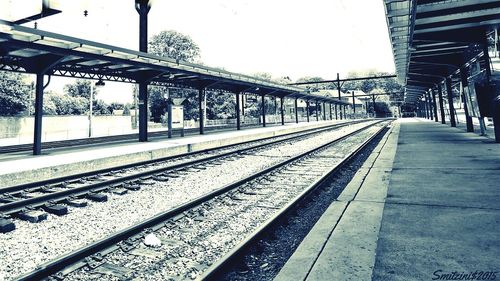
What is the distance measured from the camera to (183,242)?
3.85 meters

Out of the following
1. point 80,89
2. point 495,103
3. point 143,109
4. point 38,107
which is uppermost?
point 80,89

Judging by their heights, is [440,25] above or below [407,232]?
above

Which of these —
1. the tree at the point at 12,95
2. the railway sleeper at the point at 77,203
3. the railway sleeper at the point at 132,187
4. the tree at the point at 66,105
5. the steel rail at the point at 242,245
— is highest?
the tree at the point at 66,105

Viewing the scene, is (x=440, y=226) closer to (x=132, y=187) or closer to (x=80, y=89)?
(x=132, y=187)

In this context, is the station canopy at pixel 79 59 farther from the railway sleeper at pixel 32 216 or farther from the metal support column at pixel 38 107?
the railway sleeper at pixel 32 216

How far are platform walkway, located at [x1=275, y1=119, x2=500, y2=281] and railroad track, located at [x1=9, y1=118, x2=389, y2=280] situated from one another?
2.72ft

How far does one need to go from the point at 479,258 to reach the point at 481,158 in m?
6.99

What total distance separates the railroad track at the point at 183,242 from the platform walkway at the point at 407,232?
0.83m

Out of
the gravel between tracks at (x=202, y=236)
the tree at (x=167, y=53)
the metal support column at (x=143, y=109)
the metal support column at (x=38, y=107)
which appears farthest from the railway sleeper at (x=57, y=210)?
the tree at (x=167, y=53)

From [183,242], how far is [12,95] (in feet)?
148

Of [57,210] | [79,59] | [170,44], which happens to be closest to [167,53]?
[170,44]

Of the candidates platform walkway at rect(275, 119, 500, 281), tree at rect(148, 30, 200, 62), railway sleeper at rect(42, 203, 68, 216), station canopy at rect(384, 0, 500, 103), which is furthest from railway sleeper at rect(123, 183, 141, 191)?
tree at rect(148, 30, 200, 62)

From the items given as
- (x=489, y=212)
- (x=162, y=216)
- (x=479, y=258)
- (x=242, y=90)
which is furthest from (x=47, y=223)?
(x=242, y=90)

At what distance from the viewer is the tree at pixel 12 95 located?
36844 mm
